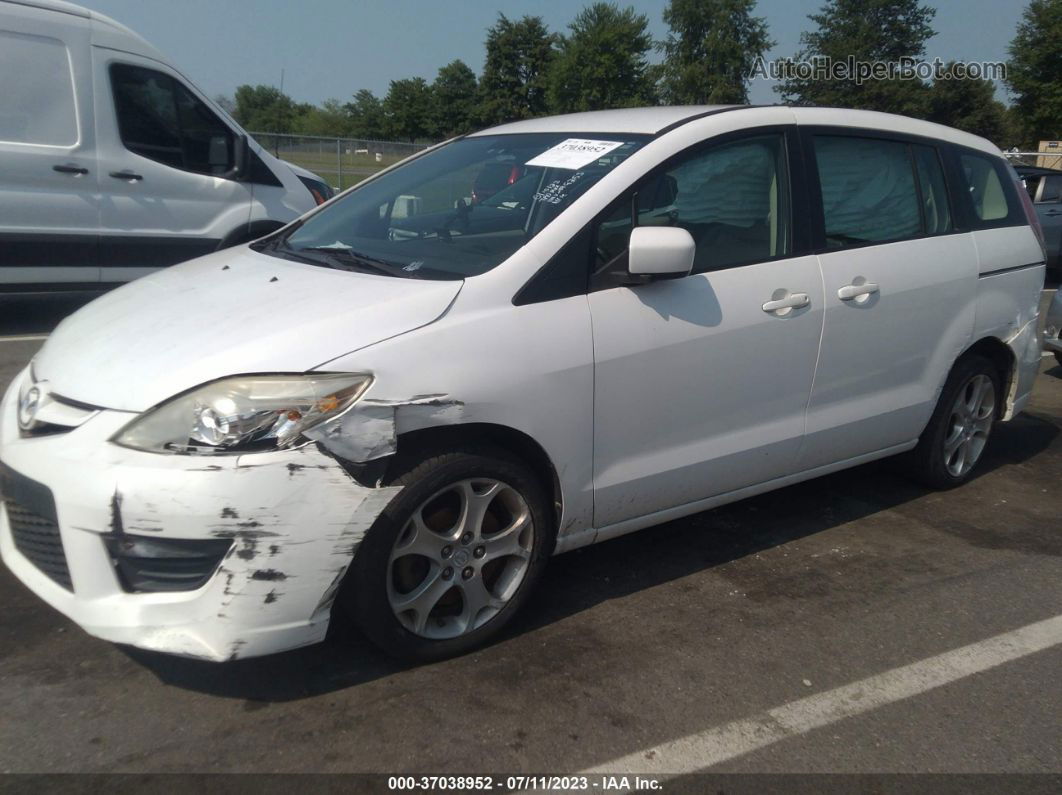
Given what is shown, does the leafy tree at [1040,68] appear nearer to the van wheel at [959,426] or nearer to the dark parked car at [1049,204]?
the dark parked car at [1049,204]

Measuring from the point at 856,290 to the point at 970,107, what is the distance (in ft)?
181

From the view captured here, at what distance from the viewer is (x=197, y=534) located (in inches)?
100.0

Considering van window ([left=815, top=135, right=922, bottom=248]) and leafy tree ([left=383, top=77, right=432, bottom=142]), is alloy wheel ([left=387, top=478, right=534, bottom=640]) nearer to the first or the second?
van window ([left=815, top=135, right=922, bottom=248])

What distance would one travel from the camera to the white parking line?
8.71 feet

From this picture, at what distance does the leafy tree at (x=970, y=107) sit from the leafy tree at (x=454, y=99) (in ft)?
88.4

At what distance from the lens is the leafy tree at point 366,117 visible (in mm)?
65062

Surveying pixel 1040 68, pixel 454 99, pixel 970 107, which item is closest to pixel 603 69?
pixel 454 99

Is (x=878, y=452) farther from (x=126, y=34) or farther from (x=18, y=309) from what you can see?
(x=18, y=309)

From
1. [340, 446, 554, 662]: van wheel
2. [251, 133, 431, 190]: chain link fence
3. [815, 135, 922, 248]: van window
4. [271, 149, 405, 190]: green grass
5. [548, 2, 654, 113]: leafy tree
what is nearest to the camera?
[340, 446, 554, 662]: van wheel

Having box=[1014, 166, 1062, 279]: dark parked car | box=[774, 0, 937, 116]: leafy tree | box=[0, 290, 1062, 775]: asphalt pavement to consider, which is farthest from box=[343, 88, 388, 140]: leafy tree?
box=[0, 290, 1062, 775]: asphalt pavement

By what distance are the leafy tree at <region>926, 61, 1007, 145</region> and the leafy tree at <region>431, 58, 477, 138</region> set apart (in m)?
26.9

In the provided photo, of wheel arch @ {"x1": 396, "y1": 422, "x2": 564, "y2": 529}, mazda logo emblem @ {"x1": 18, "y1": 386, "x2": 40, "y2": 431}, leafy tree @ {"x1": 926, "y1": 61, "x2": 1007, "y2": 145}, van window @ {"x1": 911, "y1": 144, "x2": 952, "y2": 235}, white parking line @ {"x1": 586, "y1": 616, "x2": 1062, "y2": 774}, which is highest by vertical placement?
leafy tree @ {"x1": 926, "y1": 61, "x2": 1007, "y2": 145}

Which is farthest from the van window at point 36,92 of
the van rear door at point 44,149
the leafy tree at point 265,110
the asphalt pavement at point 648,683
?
the leafy tree at point 265,110

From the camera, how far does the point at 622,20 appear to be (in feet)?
199
